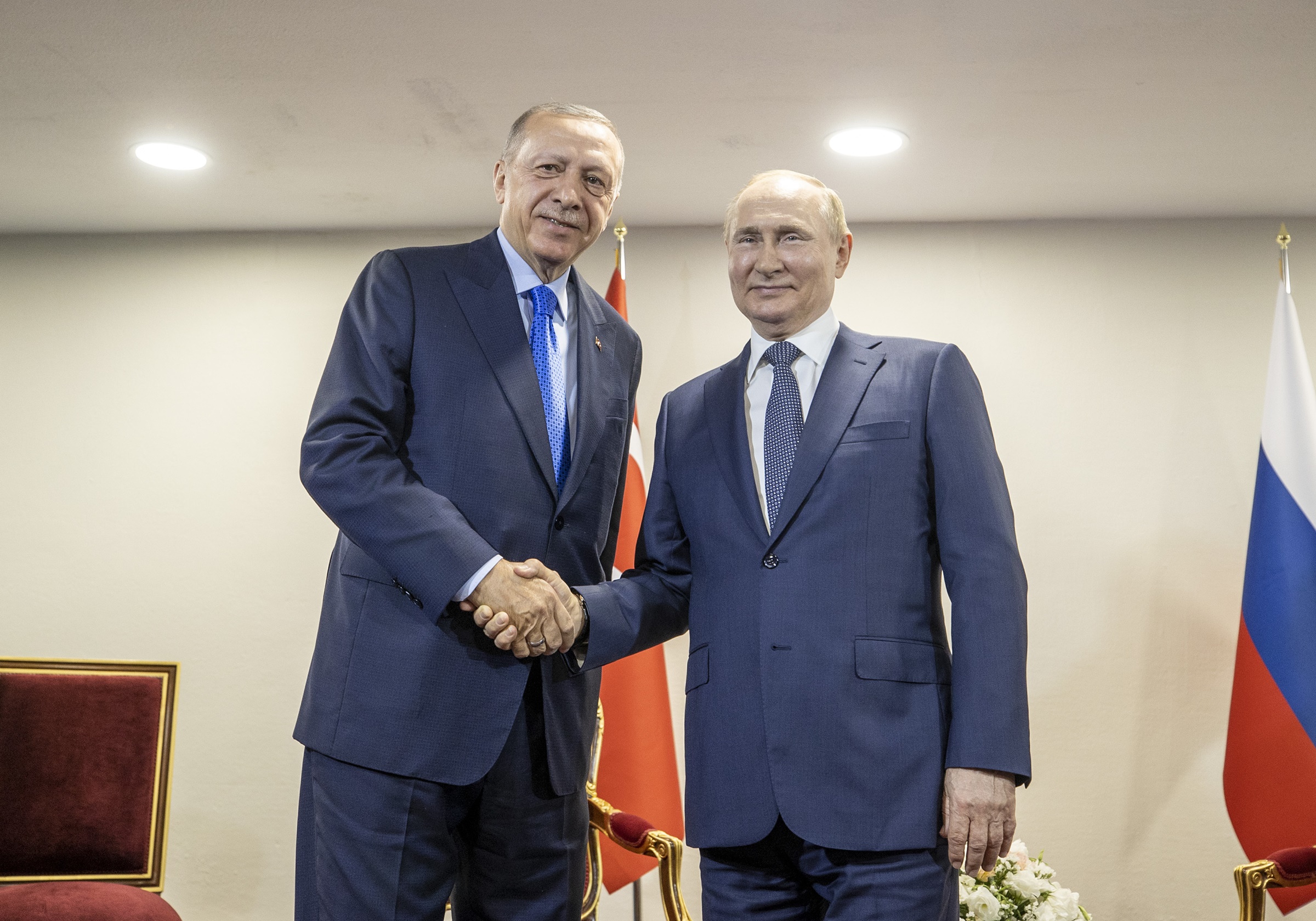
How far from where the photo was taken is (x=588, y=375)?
2109 millimetres

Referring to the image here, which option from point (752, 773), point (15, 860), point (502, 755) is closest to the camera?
point (752, 773)

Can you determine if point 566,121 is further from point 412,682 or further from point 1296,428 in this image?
point 1296,428

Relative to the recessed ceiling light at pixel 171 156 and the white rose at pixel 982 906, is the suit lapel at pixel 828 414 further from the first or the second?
the recessed ceiling light at pixel 171 156

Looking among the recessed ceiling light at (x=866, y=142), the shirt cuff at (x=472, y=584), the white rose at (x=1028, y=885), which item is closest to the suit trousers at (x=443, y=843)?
the shirt cuff at (x=472, y=584)

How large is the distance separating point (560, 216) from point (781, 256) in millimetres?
415

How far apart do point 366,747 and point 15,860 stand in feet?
6.38

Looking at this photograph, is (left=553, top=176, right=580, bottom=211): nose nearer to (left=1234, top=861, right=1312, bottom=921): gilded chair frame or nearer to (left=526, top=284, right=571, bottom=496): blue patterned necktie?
(left=526, top=284, right=571, bottom=496): blue patterned necktie

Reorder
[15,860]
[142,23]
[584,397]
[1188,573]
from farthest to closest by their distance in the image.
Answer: [1188,573] < [15,860] < [142,23] < [584,397]

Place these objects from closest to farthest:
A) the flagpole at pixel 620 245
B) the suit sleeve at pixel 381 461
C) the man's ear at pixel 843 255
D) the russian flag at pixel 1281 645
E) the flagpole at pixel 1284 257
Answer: the suit sleeve at pixel 381 461 < the man's ear at pixel 843 255 < the russian flag at pixel 1281 645 < the flagpole at pixel 1284 257 < the flagpole at pixel 620 245

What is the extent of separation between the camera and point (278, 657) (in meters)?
4.29

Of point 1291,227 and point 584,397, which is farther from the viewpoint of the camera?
point 1291,227

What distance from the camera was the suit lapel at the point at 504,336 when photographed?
6.45ft

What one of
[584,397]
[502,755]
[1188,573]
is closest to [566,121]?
[584,397]

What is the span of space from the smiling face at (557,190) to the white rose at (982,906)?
1768 millimetres
